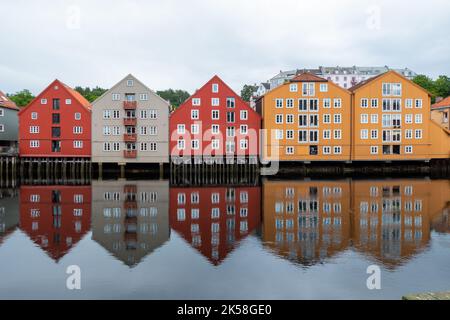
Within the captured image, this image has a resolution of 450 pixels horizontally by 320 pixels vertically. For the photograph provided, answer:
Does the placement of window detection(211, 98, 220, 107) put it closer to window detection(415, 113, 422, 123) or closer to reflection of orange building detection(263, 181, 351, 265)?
reflection of orange building detection(263, 181, 351, 265)

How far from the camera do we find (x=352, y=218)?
93.8 ft

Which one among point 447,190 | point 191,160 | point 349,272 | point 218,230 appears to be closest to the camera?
point 349,272

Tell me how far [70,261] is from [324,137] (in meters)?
51.3

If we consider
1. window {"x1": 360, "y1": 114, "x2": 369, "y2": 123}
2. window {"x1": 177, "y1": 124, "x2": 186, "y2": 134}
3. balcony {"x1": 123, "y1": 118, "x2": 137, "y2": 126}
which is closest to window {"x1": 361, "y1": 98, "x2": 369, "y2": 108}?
window {"x1": 360, "y1": 114, "x2": 369, "y2": 123}

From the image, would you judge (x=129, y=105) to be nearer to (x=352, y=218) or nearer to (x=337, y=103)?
(x=337, y=103)

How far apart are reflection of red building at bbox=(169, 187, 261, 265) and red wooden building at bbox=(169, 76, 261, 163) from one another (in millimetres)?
19205

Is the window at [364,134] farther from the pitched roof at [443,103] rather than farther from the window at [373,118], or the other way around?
the pitched roof at [443,103]

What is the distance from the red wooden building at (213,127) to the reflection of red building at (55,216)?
69.1ft

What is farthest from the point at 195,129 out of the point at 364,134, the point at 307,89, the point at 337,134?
the point at 364,134

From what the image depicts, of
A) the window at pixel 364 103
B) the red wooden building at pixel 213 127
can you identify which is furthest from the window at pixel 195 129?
the window at pixel 364 103

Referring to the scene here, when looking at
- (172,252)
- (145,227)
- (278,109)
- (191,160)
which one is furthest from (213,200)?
(278,109)

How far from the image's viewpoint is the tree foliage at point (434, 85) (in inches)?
3993

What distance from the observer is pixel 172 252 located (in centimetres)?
2078

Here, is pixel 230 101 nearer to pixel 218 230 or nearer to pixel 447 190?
pixel 447 190
